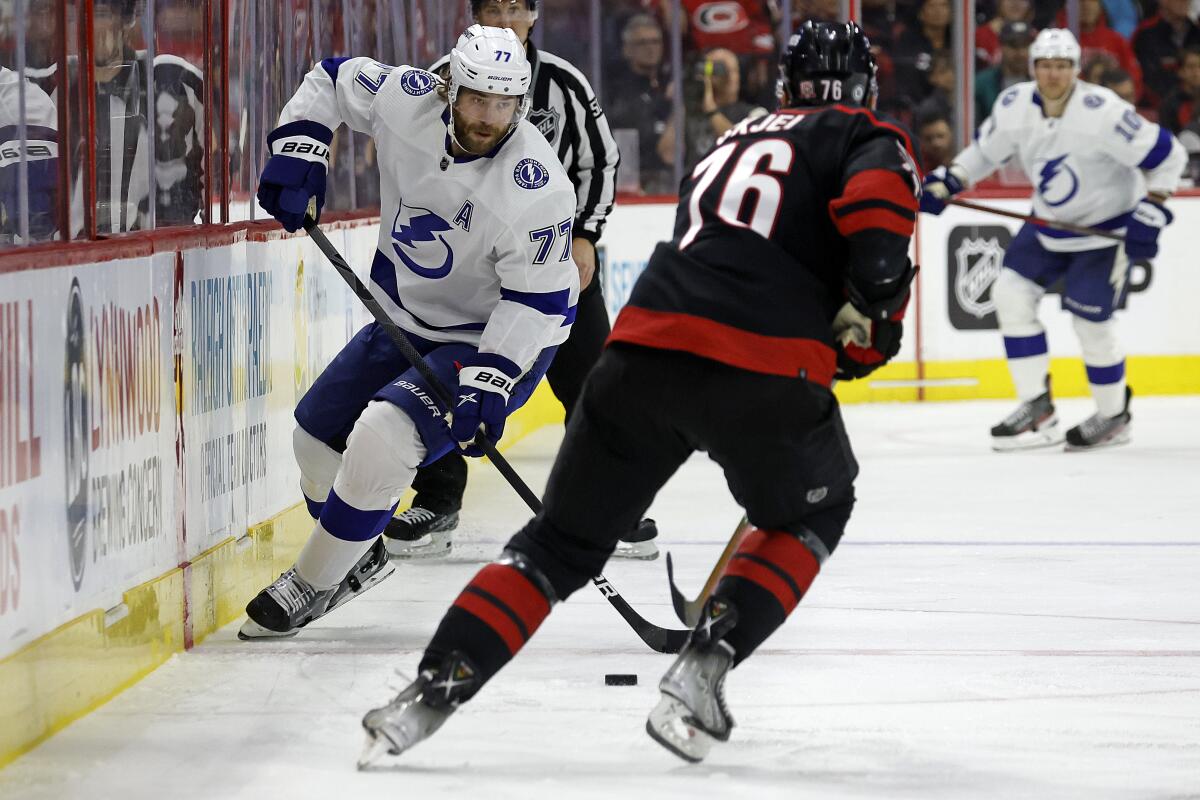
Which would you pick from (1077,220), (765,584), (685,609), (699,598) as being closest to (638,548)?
(699,598)

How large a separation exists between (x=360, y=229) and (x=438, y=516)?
3.02 feet

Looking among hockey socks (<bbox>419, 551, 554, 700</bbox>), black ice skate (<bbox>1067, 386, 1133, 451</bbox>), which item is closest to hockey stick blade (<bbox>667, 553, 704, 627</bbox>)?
hockey socks (<bbox>419, 551, 554, 700</bbox>)

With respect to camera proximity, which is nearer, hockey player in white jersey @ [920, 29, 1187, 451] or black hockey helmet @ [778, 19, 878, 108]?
black hockey helmet @ [778, 19, 878, 108]

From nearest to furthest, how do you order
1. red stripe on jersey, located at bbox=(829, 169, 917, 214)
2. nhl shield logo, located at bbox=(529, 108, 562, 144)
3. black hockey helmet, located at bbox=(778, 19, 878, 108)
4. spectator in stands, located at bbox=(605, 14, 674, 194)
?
1. red stripe on jersey, located at bbox=(829, 169, 917, 214)
2. black hockey helmet, located at bbox=(778, 19, 878, 108)
3. nhl shield logo, located at bbox=(529, 108, 562, 144)
4. spectator in stands, located at bbox=(605, 14, 674, 194)

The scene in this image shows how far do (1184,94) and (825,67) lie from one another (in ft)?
21.7

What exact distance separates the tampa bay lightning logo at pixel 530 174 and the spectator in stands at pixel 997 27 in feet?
18.8

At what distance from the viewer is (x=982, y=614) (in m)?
3.76

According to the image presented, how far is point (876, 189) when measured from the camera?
2441 mm

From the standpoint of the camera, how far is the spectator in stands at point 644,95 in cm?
841

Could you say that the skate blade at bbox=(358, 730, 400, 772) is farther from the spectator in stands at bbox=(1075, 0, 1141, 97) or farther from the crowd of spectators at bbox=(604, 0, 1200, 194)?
the spectator in stands at bbox=(1075, 0, 1141, 97)

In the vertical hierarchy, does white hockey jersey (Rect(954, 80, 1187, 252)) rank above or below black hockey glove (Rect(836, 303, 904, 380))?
above

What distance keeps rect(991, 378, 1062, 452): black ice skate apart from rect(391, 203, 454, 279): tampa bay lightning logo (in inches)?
140

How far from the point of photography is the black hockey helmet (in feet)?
8.71

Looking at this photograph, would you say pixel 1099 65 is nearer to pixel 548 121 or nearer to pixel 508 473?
pixel 548 121
